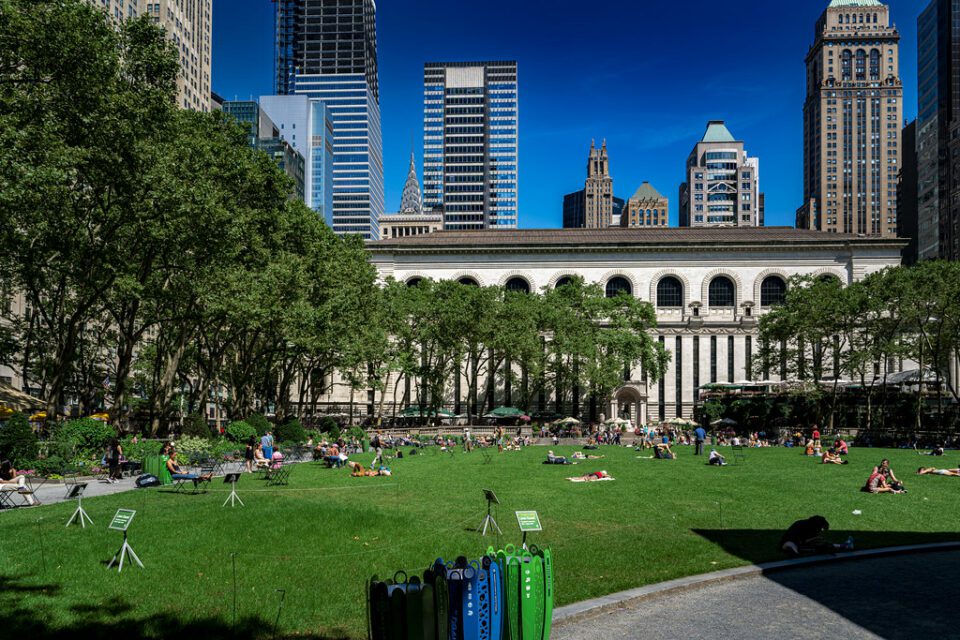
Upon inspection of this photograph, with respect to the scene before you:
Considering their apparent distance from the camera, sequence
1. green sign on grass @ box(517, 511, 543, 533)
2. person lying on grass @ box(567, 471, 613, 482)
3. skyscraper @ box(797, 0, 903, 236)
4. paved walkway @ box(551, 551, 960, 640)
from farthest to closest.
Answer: skyscraper @ box(797, 0, 903, 236) < person lying on grass @ box(567, 471, 613, 482) < green sign on grass @ box(517, 511, 543, 533) < paved walkway @ box(551, 551, 960, 640)

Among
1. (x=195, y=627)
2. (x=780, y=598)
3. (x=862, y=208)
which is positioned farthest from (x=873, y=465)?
(x=862, y=208)

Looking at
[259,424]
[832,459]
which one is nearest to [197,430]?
[259,424]

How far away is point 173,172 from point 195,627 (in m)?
23.4

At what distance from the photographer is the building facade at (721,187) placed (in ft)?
561

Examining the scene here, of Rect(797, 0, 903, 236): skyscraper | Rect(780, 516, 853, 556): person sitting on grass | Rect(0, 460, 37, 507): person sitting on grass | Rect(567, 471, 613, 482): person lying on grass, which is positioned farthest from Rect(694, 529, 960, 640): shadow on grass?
Rect(797, 0, 903, 236): skyscraper

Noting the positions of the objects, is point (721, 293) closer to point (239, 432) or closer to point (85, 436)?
point (239, 432)

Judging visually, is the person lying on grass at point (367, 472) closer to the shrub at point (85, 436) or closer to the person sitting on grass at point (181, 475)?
the person sitting on grass at point (181, 475)

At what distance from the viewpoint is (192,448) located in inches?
1109

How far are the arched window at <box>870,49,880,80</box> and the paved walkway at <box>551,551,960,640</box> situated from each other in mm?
164600

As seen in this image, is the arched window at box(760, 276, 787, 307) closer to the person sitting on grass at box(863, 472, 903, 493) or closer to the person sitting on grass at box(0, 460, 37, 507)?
the person sitting on grass at box(863, 472, 903, 493)

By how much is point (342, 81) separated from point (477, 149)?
1679 inches

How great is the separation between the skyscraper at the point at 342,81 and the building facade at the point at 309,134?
20.6ft

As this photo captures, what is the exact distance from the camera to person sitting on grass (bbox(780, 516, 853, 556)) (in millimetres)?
12727

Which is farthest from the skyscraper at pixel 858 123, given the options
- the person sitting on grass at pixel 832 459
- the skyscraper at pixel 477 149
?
the person sitting on grass at pixel 832 459
